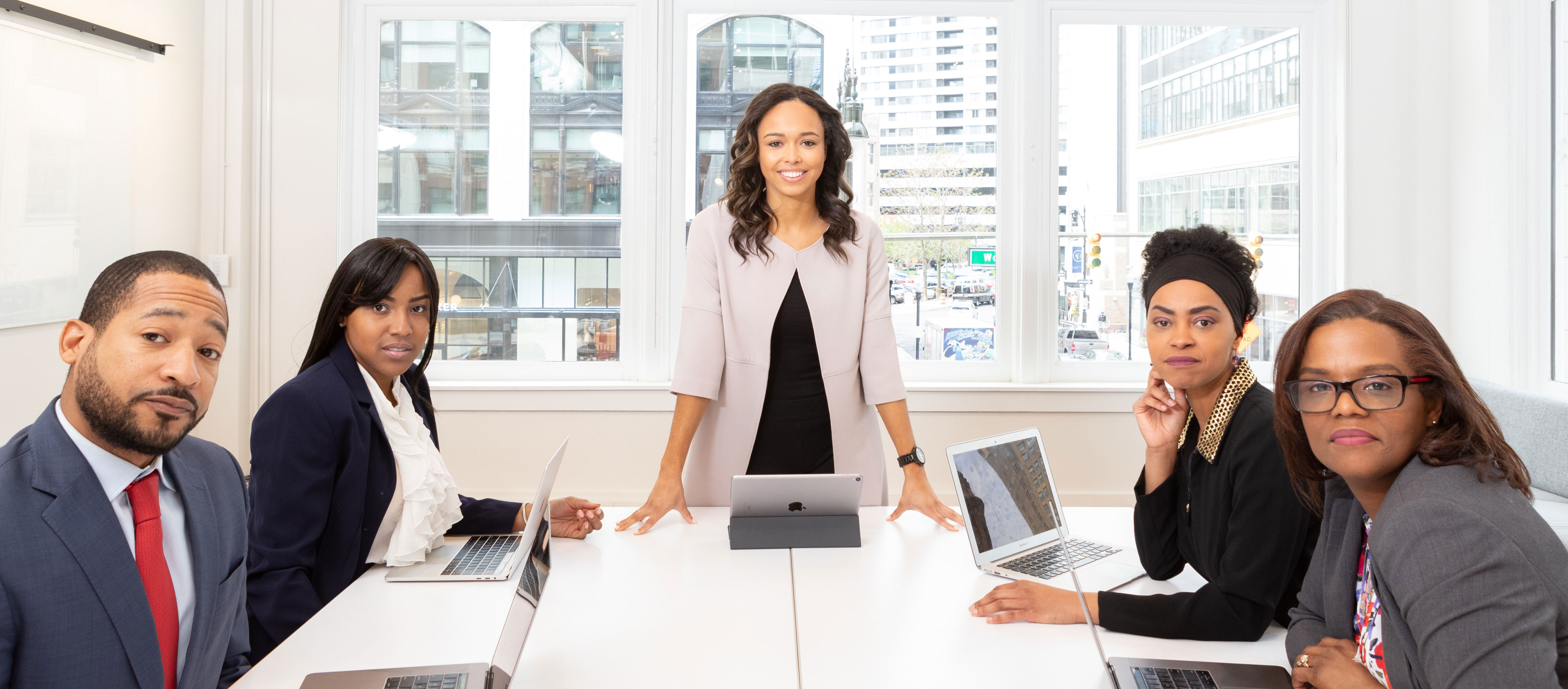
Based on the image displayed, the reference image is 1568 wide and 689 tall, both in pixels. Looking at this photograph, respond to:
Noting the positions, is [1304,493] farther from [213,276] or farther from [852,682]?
[213,276]

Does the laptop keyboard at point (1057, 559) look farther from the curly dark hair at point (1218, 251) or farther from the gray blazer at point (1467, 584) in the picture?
the gray blazer at point (1467, 584)

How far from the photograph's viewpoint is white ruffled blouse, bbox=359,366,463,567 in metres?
1.67

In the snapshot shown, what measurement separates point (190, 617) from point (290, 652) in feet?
0.58

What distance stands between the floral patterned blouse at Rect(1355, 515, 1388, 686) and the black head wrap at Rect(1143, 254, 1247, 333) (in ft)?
1.50

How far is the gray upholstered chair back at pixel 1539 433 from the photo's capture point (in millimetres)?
2939

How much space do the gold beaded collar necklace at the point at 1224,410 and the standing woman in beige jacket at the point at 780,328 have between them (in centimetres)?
68

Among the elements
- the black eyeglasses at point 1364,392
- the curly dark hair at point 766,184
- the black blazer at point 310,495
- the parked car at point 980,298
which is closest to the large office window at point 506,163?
the parked car at point 980,298

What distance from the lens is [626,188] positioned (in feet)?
12.1

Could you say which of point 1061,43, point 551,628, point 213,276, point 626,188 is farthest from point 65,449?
point 1061,43

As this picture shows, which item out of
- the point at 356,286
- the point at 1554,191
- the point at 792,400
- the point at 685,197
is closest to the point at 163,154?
the point at 685,197

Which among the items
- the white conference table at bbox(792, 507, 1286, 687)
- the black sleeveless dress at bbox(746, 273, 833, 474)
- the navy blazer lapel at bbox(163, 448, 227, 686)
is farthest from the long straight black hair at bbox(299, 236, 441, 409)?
the white conference table at bbox(792, 507, 1286, 687)

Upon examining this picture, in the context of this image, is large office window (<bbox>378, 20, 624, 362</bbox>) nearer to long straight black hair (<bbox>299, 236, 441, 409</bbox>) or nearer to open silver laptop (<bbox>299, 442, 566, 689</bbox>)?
long straight black hair (<bbox>299, 236, 441, 409</bbox>)

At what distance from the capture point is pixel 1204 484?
1.54 m

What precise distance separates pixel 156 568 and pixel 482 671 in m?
0.40
